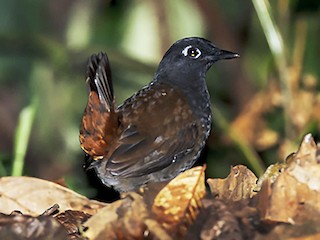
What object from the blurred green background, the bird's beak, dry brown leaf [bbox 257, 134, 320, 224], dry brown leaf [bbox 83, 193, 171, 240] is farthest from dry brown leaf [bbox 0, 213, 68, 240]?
the blurred green background

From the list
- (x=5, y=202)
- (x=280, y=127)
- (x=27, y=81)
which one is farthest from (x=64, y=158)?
(x=5, y=202)

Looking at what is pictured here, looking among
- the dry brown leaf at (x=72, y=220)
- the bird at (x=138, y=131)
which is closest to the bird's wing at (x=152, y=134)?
the bird at (x=138, y=131)

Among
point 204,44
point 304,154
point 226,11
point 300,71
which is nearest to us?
point 304,154

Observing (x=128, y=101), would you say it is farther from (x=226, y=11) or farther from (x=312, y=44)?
(x=226, y=11)

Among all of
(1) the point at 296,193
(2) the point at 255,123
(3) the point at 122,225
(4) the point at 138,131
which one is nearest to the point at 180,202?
(3) the point at 122,225

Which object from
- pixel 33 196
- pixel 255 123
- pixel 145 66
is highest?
pixel 33 196

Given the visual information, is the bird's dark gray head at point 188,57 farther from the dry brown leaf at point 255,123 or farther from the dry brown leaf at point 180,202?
the dry brown leaf at point 180,202

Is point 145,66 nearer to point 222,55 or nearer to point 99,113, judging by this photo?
point 222,55
